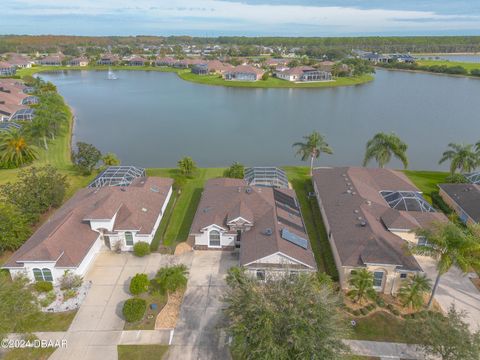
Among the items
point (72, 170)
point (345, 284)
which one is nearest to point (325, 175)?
point (345, 284)

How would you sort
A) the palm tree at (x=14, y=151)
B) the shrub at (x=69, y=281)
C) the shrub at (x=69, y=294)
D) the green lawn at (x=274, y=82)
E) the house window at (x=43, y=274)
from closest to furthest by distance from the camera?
the shrub at (x=69, y=294), the shrub at (x=69, y=281), the house window at (x=43, y=274), the palm tree at (x=14, y=151), the green lawn at (x=274, y=82)

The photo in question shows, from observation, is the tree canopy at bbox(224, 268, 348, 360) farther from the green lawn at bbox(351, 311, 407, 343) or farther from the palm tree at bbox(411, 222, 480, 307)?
the palm tree at bbox(411, 222, 480, 307)

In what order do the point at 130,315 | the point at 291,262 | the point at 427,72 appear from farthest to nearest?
1. the point at 427,72
2. the point at 291,262
3. the point at 130,315

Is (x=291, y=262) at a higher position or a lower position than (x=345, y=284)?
higher

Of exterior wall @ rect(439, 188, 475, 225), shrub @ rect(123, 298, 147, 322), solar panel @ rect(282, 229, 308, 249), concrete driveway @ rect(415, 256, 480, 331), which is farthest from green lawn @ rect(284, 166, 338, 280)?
exterior wall @ rect(439, 188, 475, 225)

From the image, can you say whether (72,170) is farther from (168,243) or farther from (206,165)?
(168,243)

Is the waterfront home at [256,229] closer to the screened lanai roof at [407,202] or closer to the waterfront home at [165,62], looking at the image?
the screened lanai roof at [407,202]

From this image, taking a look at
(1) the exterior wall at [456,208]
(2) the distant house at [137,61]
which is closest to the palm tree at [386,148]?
(1) the exterior wall at [456,208]

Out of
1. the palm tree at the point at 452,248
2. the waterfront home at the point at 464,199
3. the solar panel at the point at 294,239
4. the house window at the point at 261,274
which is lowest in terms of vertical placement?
the house window at the point at 261,274
